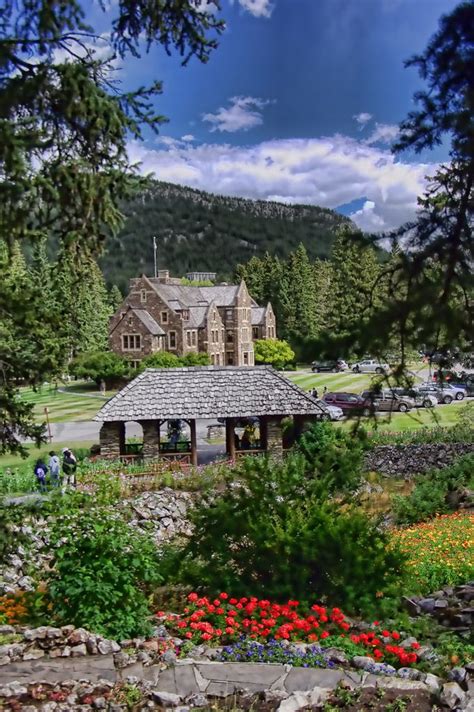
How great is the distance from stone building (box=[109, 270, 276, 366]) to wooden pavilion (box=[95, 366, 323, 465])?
34012mm

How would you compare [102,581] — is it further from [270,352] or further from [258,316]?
[258,316]

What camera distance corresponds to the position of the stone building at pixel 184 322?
57.9 m

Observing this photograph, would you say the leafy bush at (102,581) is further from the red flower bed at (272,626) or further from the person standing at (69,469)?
the person standing at (69,469)

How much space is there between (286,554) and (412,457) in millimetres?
16328


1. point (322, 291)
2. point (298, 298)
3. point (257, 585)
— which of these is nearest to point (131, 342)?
point (298, 298)

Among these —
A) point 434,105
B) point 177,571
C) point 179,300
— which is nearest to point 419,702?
point 177,571

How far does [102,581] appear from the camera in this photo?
862 centimetres

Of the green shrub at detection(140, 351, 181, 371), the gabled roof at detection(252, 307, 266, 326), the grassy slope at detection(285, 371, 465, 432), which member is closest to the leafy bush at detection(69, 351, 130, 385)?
the green shrub at detection(140, 351, 181, 371)

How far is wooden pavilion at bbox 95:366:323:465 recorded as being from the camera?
73.2 feet

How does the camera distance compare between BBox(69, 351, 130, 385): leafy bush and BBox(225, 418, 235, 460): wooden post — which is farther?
BBox(69, 351, 130, 385): leafy bush

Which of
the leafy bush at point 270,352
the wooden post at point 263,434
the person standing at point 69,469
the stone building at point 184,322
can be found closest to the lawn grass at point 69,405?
the stone building at point 184,322

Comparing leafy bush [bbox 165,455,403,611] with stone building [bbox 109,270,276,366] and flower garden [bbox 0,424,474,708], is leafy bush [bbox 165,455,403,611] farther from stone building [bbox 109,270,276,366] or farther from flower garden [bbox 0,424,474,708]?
stone building [bbox 109,270,276,366]

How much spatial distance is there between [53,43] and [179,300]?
182ft

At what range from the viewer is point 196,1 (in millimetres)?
6859
